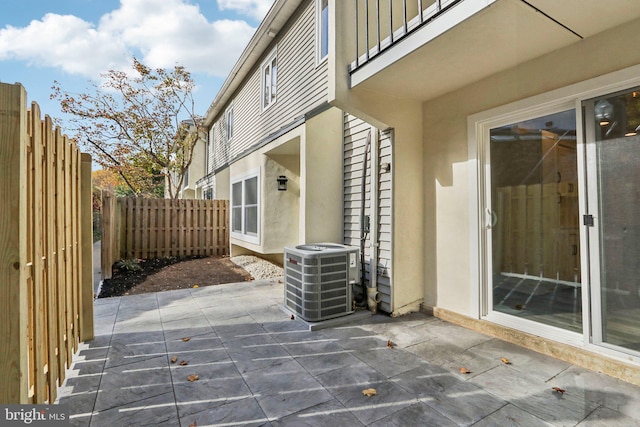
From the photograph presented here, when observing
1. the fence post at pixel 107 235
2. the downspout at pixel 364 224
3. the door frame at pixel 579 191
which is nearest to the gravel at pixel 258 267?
the downspout at pixel 364 224

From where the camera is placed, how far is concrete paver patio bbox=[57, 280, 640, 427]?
197 centimetres

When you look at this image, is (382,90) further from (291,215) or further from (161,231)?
(161,231)

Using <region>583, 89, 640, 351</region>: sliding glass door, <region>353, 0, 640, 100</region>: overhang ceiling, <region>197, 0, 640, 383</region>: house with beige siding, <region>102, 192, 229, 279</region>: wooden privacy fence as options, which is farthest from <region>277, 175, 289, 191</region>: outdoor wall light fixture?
<region>583, 89, 640, 351</region>: sliding glass door

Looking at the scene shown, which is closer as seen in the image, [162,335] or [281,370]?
[281,370]

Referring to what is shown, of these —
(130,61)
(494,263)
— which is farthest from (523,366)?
(130,61)

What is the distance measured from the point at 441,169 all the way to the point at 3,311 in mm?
3854

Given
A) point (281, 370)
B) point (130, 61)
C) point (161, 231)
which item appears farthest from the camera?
point (130, 61)

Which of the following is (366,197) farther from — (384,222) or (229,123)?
(229,123)

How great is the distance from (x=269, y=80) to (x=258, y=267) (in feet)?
15.6

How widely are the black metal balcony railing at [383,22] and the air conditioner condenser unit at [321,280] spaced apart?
2.19 meters

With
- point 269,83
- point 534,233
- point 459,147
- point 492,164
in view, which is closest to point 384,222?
point 459,147

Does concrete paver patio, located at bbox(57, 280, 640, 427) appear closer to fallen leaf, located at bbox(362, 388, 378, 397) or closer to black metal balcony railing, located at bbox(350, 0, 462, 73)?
fallen leaf, located at bbox(362, 388, 378, 397)

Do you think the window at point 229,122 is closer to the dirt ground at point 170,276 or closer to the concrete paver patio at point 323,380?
the dirt ground at point 170,276

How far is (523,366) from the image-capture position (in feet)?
8.52
